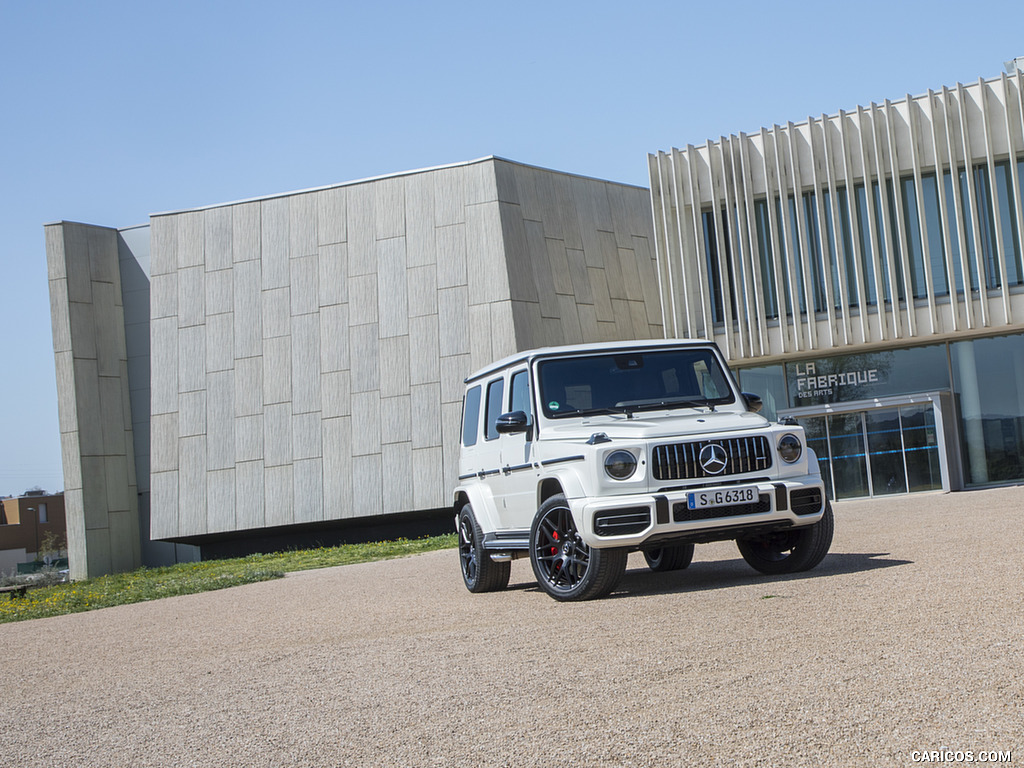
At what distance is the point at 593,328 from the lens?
28.5 meters

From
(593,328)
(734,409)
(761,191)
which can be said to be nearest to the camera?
(734,409)

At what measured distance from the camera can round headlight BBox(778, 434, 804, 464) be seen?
816cm

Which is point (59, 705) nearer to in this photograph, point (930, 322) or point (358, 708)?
point (358, 708)

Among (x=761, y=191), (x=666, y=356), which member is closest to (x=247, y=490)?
(x=761, y=191)

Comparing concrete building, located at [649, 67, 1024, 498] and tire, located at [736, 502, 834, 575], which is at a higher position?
concrete building, located at [649, 67, 1024, 498]

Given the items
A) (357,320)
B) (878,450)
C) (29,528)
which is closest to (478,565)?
(878,450)

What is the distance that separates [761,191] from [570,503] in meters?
20.4

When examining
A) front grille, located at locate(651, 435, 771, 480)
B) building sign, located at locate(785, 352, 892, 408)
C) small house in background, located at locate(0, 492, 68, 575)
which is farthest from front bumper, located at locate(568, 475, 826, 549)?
small house in background, located at locate(0, 492, 68, 575)

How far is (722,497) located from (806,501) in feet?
2.36

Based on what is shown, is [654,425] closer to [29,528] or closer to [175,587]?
[175,587]

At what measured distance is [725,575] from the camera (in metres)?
9.37

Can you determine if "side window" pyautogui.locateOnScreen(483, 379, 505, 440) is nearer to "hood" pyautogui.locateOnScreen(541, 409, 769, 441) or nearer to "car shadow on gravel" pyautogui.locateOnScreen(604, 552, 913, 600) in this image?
"hood" pyautogui.locateOnScreen(541, 409, 769, 441)

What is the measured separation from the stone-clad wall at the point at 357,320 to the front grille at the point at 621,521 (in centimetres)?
1895

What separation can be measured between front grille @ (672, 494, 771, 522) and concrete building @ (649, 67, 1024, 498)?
18463 millimetres
